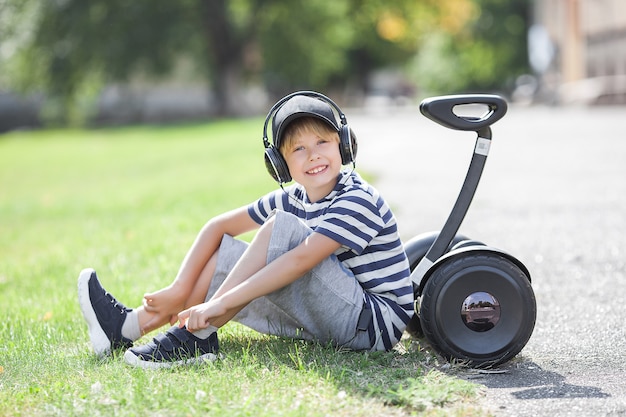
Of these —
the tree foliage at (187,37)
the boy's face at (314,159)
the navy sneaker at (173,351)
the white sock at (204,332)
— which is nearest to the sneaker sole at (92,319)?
the navy sneaker at (173,351)

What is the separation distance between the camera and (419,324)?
4.28 metres

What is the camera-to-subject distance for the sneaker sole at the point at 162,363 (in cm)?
370

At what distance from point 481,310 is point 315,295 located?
69cm

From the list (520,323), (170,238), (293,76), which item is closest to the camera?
(520,323)

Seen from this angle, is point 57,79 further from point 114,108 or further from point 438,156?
point 438,156

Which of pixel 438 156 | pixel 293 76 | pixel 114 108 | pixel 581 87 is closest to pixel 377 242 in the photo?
pixel 438 156

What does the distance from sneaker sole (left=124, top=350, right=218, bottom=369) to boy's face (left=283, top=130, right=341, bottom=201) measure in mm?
847

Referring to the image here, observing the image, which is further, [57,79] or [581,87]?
[57,79]

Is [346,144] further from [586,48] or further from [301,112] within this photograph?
[586,48]

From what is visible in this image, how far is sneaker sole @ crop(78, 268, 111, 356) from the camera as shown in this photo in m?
4.07

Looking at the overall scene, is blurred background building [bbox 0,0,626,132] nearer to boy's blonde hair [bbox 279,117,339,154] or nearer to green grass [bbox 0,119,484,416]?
green grass [bbox 0,119,484,416]

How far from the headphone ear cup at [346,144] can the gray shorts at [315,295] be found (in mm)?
343

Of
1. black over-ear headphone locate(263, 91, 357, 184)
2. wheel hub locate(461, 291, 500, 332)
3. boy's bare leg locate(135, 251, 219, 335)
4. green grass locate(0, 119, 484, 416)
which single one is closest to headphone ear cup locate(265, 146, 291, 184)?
black over-ear headphone locate(263, 91, 357, 184)

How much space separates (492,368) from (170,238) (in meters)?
4.46
